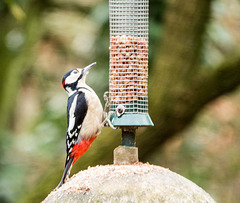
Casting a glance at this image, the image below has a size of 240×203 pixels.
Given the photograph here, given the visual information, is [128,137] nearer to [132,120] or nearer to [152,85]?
[132,120]

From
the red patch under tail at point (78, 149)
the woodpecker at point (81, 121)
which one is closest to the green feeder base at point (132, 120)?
the woodpecker at point (81, 121)

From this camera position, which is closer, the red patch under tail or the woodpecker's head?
the red patch under tail

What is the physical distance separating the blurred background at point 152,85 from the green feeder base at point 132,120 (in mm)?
2028

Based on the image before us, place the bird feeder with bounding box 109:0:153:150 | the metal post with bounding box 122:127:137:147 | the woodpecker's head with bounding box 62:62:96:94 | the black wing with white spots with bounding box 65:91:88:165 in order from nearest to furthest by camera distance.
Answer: the metal post with bounding box 122:127:137:147 < the bird feeder with bounding box 109:0:153:150 < the black wing with white spots with bounding box 65:91:88:165 < the woodpecker's head with bounding box 62:62:96:94

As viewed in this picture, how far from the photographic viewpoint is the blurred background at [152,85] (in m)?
6.70

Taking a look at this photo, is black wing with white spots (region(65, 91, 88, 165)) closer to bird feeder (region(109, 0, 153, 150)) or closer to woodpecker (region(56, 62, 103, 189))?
woodpecker (region(56, 62, 103, 189))

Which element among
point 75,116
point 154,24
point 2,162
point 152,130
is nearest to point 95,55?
point 154,24

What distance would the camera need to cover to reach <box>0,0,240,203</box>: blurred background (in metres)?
6.70

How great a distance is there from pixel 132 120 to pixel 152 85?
261 centimetres

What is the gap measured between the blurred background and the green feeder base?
203cm

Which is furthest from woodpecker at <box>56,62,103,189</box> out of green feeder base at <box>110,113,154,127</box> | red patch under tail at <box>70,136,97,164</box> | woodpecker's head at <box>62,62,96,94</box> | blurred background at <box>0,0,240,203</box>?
blurred background at <box>0,0,240,203</box>

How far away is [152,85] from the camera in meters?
6.73

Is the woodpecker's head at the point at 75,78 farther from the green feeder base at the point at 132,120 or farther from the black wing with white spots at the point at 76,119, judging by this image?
the green feeder base at the point at 132,120

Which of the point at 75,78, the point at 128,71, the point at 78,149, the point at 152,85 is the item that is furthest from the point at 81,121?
the point at 152,85
